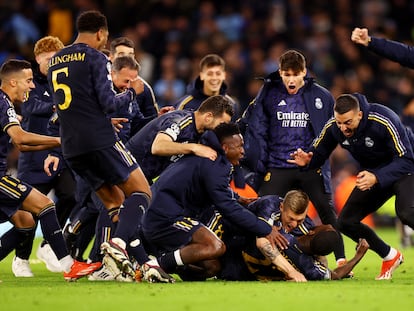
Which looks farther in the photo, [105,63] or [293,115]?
[293,115]

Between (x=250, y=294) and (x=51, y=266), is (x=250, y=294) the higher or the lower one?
the higher one

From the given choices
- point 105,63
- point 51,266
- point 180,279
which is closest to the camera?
point 105,63

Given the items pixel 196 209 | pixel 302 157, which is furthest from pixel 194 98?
pixel 196 209

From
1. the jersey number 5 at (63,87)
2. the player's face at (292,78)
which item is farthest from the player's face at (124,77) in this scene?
the player's face at (292,78)

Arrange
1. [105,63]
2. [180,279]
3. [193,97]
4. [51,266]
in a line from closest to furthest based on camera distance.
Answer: [105,63]
[180,279]
[51,266]
[193,97]

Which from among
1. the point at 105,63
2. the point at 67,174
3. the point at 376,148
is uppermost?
the point at 105,63

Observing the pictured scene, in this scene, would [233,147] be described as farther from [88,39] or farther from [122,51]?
[122,51]

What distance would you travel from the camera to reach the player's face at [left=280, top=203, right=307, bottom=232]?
925 cm

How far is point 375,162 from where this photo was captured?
391 inches

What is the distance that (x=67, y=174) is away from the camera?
11523 mm

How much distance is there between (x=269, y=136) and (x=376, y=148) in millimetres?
1758

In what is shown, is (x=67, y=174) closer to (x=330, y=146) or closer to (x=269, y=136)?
(x=269, y=136)

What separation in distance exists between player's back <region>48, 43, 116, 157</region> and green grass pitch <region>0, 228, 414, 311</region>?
3.97 ft

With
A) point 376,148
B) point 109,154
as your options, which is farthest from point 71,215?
point 376,148
